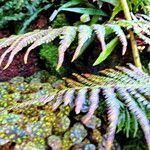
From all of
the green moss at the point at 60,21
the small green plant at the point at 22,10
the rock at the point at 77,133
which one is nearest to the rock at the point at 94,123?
the rock at the point at 77,133

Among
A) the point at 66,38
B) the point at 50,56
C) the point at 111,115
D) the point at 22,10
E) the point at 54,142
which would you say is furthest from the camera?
the point at 22,10

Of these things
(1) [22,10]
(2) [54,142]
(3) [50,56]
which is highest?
(1) [22,10]

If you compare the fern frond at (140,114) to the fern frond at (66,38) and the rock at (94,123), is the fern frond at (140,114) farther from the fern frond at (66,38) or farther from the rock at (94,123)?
the rock at (94,123)

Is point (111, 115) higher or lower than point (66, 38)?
lower

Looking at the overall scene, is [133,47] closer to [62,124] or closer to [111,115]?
[62,124]

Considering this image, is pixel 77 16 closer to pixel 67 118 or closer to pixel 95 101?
pixel 67 118

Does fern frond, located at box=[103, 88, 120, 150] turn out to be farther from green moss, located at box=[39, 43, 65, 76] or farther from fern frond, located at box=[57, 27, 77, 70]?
green moss, located at box=[39, 43, 65, 76]

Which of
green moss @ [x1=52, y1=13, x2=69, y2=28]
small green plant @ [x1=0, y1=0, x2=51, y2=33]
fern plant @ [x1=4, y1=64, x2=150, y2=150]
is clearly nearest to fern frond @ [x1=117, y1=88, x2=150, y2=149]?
fern plant @ [x1=4, y1=64, x2=150, y2=150]

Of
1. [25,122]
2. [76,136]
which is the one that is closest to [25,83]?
[25,122]

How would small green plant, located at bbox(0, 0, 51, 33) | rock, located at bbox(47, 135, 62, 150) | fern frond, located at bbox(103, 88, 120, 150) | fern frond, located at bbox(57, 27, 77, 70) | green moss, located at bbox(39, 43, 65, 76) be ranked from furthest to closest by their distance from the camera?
small green plant, located at bbox(0, 0, 51, 33)
green moss, located at bbox(39, 43, 65, 76)
rock, located at bbox(47, 135, 62, 150)
fern frond, located at bbox(57, 27, 77, 70)
fern frond, located at bbox(103, 88, 120, 150)

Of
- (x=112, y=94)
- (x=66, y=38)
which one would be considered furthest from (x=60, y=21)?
(x=112, y=94)

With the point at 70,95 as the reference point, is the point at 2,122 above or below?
below
